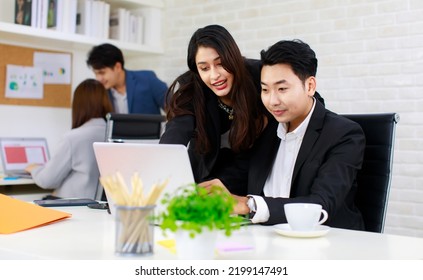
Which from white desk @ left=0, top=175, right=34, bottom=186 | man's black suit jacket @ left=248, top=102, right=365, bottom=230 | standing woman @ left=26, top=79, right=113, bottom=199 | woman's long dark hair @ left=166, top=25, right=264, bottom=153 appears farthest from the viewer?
standing woman @ left=26, top=79, right=113, bottom=199

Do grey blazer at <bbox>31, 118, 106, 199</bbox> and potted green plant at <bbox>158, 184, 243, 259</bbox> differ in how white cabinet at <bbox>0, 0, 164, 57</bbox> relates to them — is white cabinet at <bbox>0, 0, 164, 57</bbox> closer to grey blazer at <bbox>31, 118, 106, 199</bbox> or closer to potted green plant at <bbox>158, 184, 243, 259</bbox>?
grey blazer at <bbox>31, 118, 106, 199</bbox>

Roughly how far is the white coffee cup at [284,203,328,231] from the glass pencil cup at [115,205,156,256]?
39 centimetres

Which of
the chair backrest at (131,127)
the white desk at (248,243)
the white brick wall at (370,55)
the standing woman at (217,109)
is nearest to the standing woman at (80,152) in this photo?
the chair backrest at (131,127)

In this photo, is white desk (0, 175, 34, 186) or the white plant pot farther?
white desk (0, 175, 34, 186)

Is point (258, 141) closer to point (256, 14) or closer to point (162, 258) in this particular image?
point (162, 258)

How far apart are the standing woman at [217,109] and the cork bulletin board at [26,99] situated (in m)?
2.00

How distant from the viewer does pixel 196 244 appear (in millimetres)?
994

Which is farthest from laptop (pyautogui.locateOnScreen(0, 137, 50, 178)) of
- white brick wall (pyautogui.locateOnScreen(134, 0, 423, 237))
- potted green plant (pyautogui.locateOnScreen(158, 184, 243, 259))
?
potted green plant (pyautogui.locateOnScreen(158, 184, 243, 259))

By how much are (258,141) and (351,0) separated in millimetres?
1739

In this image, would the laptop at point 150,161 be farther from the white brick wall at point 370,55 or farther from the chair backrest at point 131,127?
the white brick wall at point 370,55

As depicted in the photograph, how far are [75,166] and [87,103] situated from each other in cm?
38

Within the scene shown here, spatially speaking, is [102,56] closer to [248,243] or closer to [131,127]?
[131,127]

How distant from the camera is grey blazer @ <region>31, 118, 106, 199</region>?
10.8 ft

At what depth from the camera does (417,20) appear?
3059 mm
